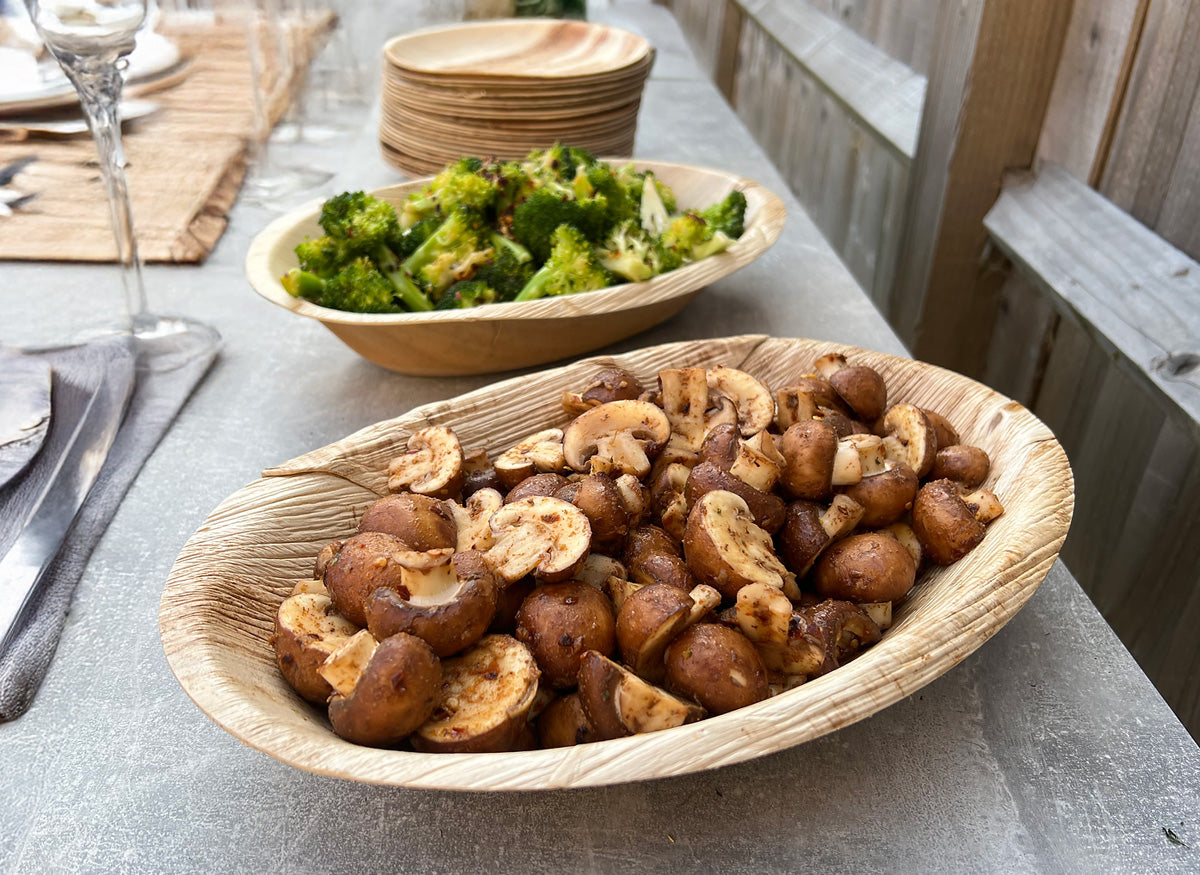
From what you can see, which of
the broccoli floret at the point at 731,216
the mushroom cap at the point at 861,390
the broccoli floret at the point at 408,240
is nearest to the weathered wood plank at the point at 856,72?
the broccoli floret at the point at 731,216

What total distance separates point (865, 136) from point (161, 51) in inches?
93.0

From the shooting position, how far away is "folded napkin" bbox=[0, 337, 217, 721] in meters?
0.99

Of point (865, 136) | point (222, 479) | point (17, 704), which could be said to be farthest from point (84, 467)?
point (865, 136)

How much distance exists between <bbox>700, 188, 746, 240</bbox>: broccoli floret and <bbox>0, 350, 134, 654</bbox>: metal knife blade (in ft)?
3.44

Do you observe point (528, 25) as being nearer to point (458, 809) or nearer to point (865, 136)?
point (865, 136)

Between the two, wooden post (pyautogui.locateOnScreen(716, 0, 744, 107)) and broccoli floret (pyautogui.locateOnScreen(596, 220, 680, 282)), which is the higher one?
broccoli floret (pyautogui.locateOnScreen(596, 220, 680, 282))

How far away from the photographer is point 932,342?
2654 millimetres

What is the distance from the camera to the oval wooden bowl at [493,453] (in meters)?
0.70

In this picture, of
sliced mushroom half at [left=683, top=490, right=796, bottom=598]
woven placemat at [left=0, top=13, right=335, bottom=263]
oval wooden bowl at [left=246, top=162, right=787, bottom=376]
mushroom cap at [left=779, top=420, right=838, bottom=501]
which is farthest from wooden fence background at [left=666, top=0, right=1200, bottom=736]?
woven placemat at [left=0, top=13, right=335, bottom=263]

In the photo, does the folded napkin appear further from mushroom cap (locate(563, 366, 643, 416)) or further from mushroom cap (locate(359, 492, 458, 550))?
mushroom cap (locate(563, 366, 643, 416))

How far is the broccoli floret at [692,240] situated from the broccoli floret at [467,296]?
12.7 inches

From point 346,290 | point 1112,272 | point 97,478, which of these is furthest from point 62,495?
point 1112,272

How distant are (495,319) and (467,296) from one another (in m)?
0.15

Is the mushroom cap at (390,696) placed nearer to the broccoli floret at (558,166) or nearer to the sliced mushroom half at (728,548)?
the sliced mushroom half at (728,548)
